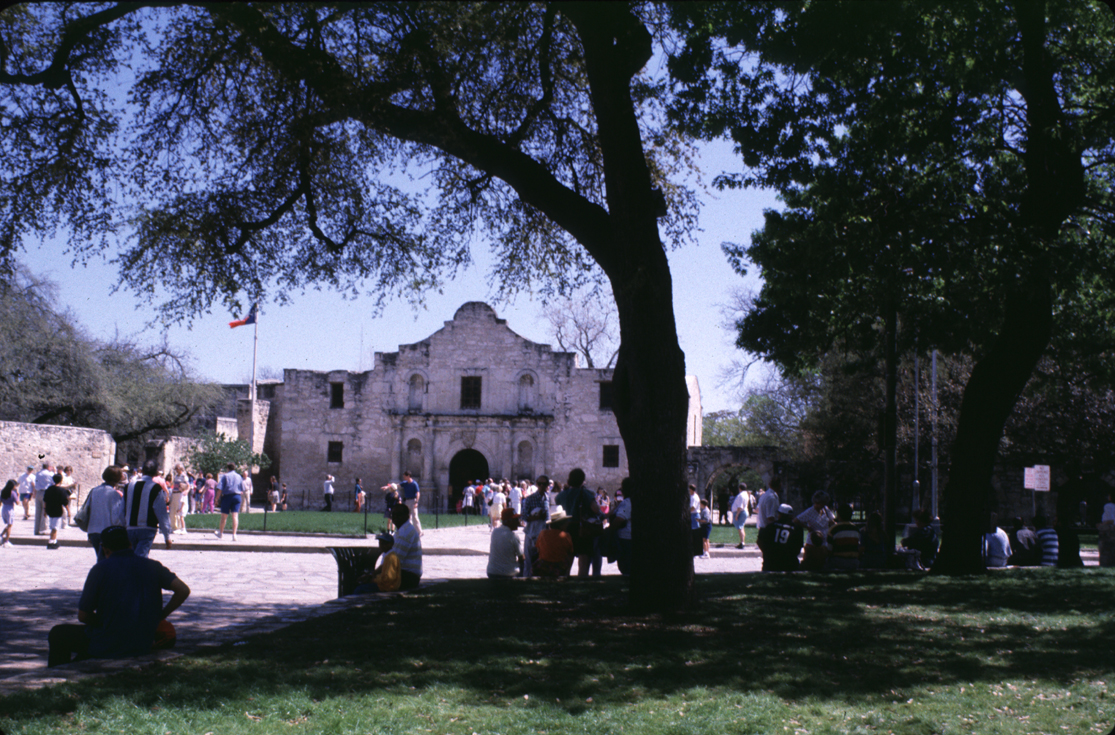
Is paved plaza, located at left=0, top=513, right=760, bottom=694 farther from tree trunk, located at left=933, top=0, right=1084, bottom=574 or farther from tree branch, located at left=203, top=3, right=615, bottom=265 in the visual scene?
tree trunk, located at left=933, top=0, right=1084, bottom=574

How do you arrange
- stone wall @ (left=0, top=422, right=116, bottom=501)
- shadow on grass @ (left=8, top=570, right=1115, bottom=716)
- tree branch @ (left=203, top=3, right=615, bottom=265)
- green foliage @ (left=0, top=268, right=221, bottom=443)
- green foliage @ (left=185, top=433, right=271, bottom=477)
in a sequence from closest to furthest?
1. shadow on grass @ (left=8, top=570, right=1115, bottom=716)
2. tree branch @ (left=203, top=3, right=615, bottom=265)
3. stone wall @ (left=0, top=422, right=116, bottom=501)
4. green foliage @ (left=0, top=268, right=221, bottom=443)
5. green foliage @ (left=185, top=433, right=271, bottom=477)

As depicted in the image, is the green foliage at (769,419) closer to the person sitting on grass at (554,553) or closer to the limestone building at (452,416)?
the limestone building at (452,416)

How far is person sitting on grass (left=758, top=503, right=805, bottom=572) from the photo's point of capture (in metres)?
12.4

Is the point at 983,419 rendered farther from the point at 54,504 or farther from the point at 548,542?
the point at 54,504

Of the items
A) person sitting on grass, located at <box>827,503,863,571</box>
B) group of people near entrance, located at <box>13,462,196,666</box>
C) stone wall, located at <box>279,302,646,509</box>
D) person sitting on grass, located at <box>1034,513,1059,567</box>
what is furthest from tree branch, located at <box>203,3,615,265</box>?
stone wall, located at <box>279,302,646,509</box>

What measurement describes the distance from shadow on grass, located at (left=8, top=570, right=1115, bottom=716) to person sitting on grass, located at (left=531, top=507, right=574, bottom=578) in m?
1.52

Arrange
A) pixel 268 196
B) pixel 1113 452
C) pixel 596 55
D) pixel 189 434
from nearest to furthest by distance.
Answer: pixel 596 55, pixel 268 196, pixel 1113 452, pixel 189 434

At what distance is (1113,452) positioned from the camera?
29500mm

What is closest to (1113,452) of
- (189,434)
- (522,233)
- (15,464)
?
(522,233)

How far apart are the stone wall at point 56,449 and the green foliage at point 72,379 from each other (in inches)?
179

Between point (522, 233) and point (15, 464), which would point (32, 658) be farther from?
point (15, 464)

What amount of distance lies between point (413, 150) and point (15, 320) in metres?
25.2

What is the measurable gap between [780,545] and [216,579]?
7.67 metres

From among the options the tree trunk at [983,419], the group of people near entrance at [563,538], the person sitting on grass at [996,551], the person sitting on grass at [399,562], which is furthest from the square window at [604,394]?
the person sitting on grass at [399,562]
